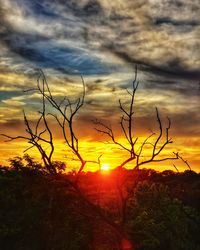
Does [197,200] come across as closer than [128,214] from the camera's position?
No

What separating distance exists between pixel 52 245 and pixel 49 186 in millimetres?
4519

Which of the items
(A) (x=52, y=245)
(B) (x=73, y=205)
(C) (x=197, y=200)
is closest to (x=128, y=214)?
(B) (x=73, y=205)

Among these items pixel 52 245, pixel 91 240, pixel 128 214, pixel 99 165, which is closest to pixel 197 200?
pixel 128 214

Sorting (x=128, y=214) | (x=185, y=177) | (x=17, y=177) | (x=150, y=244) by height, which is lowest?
(x=150, y=244)

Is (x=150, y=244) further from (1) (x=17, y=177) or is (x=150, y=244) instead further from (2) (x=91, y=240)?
(1) (x=17, y=177)

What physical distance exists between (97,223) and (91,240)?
156cm

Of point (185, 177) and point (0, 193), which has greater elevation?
point (185, 177)

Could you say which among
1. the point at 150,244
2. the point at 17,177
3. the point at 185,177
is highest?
the point at 185,177

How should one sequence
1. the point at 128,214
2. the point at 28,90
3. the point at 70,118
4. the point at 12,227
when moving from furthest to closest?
the point at 128,214 → the point at 12,227 → the point at 28,90 → the point at 70,118

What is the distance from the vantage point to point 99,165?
49.1 ft

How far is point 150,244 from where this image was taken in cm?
3497

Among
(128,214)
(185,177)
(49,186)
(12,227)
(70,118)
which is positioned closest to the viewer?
(70,118)

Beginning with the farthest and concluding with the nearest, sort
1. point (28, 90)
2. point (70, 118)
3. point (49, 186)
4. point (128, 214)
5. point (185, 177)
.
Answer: point (185, 177) < point (128, 214) < point (49, 186) < point (28, 90) < point (70, 118)

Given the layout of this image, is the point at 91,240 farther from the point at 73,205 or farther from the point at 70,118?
the point at 70,118
